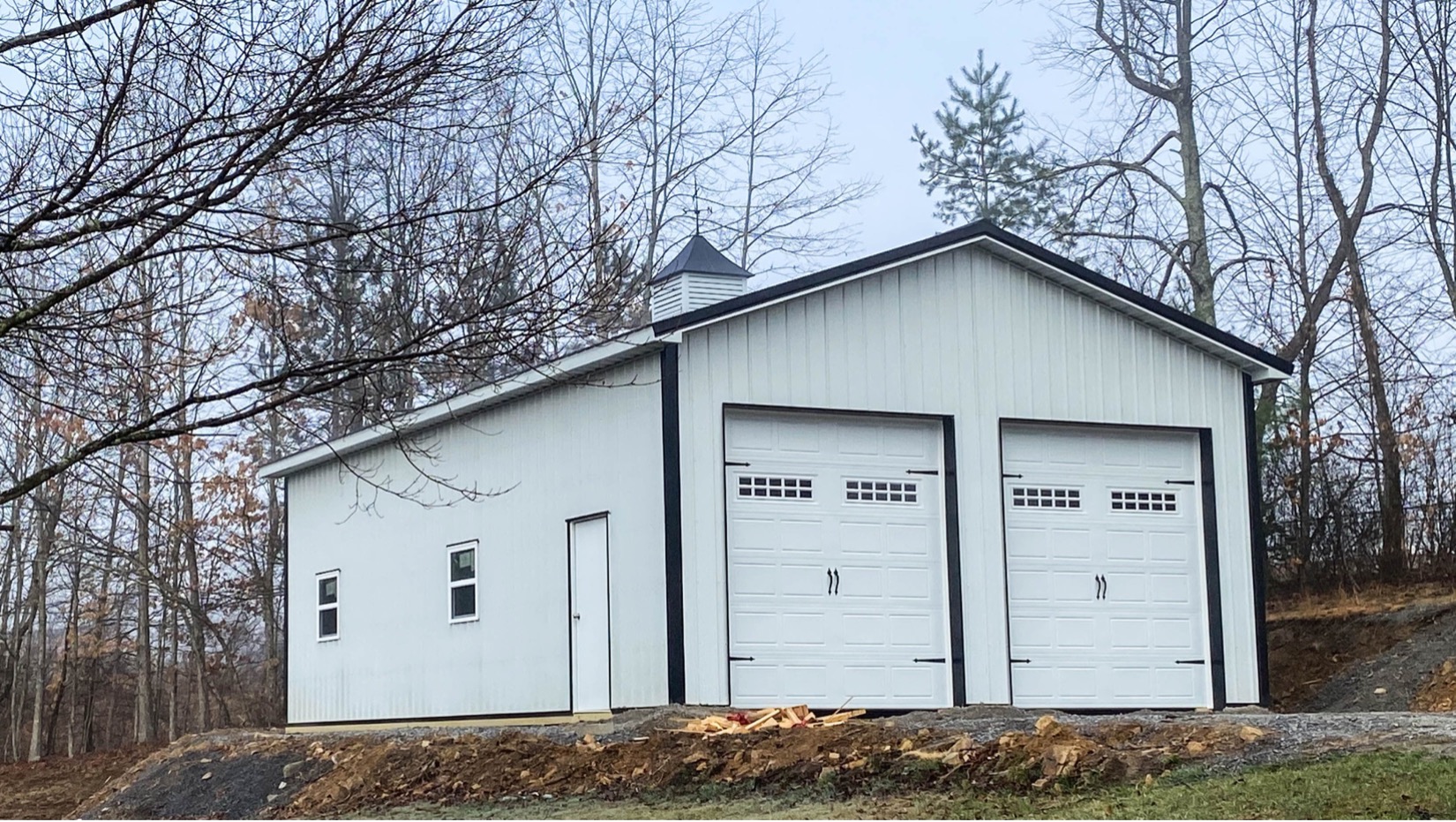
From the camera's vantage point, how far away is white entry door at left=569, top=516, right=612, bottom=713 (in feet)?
55.1

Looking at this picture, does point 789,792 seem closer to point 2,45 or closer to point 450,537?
point 2,45

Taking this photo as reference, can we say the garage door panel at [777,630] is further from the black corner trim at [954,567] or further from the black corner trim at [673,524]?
the black corner trim at [954,567]

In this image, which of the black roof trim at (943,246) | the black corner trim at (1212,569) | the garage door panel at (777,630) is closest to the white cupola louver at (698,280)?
the black roof trim at (943,246)

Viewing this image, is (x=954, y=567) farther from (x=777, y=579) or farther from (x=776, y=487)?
(x=776, y=487)

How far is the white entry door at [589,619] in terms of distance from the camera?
55.1 ft

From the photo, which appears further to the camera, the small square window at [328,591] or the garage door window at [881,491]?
the small square window at [328,591]

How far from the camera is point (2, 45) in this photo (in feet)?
25.8

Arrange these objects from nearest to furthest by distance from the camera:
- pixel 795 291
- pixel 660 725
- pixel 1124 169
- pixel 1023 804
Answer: pixel 1023 804 → pixel 660 725 → pixel 795 291 → pixel 1124 169

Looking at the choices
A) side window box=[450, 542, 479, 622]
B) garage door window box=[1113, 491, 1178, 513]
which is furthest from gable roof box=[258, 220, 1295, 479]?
garage door window box=[1113, 491, 1178, 513]

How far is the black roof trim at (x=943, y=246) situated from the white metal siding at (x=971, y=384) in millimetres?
233

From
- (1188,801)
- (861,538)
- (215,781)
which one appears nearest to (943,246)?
(861,538)

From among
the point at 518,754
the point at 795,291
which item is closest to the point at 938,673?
the point at 795,291

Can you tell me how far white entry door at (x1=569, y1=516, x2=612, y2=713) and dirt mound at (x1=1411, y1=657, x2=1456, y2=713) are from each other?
30.4ft

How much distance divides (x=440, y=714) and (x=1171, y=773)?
1164 cm
